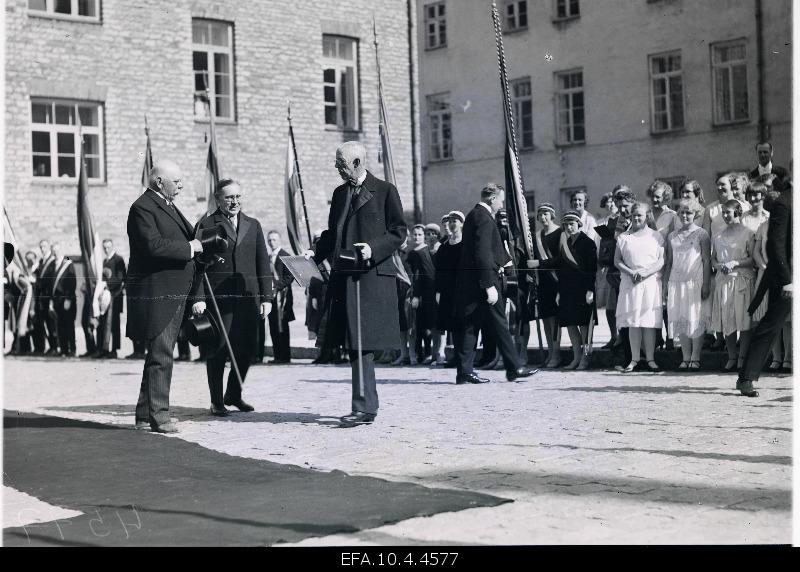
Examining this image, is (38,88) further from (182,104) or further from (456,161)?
(456,161)

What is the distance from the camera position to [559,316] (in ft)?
41.8

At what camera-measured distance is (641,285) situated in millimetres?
12023

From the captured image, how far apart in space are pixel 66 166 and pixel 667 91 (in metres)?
5.26

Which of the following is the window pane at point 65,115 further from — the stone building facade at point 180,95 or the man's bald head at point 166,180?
the man's bald head at point 166,180

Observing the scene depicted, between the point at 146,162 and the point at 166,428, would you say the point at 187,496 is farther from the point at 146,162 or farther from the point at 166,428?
the point at 146,162

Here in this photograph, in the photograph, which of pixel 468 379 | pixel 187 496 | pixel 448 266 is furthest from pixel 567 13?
pixel 187 496

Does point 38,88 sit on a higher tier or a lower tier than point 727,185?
higher

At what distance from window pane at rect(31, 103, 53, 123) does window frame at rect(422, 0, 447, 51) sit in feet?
12.9

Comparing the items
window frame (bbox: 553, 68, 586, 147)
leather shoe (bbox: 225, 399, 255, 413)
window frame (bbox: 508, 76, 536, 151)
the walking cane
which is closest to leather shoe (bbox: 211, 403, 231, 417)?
leather shoe (bbox: 225, 399, 255, 413)

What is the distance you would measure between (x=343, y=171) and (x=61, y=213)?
224 centimetres

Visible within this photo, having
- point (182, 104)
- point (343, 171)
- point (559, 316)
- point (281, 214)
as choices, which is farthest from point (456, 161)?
point (343, 171)

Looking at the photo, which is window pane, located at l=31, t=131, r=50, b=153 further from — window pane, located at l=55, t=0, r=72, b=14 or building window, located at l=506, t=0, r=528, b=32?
building window, located at l=506, t=0, r=528, b=32

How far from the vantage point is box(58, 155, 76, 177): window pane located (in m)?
8.67
